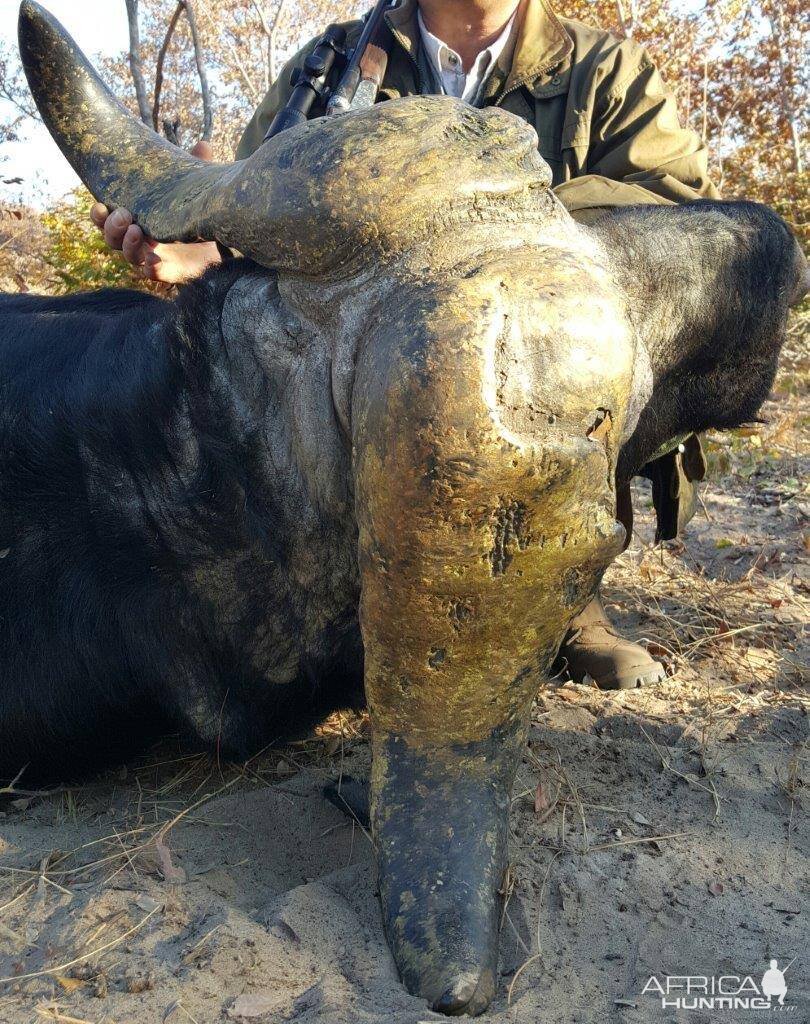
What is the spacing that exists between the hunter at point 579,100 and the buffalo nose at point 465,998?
4.79 ft

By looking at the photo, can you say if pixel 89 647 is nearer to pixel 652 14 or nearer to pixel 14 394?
pixel 14 394

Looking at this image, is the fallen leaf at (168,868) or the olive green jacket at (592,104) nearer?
the fallen leaf at (168,868)

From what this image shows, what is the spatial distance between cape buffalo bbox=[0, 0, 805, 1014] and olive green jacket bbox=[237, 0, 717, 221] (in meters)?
1.25

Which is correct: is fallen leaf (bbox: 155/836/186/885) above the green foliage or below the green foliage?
below

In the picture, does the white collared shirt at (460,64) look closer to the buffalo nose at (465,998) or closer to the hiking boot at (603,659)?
the hiking boot at (603,659)

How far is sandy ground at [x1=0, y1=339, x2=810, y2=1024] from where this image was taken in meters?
1.41

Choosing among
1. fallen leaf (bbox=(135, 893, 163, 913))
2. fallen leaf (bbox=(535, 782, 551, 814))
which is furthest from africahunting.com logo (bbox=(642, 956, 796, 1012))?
fallen leaf (bbox=(135, 893, 163, 913))

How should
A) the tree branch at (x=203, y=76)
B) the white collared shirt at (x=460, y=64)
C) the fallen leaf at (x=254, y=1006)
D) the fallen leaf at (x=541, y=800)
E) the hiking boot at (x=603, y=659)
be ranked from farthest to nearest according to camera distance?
the tree branch at (x=203, y=76) → the white collared shirt at (x=460, y=64) → the hiking boot at (x=603, y=659) → the fallen leaf at (x=541, y=800) → the fallen leaf at (x=254, y=1006)

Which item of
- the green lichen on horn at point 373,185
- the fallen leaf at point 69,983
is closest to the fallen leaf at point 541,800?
the fallen leaf at point 69,983

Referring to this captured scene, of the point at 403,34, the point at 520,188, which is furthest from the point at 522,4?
the point at 520,188

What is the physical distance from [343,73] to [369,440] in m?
2.33

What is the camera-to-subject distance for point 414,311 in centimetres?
142

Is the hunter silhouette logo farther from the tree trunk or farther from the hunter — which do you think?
the tree trunk

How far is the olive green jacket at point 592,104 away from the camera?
3.08m
